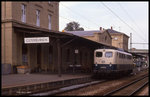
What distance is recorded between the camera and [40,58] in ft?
86.8

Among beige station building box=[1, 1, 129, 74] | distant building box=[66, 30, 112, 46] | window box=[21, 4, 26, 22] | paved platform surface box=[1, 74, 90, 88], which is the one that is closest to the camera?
paved platform surface box=[1, 74, 90, 88]

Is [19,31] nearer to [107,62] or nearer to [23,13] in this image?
[23,13]

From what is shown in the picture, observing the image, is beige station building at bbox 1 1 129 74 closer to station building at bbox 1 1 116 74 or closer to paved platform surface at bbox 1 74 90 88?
station building at bbox 1 1 116 74

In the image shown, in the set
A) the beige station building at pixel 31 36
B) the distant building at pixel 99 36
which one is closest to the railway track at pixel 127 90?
the beige station building at pixel 31 36

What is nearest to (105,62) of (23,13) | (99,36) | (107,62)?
(107,62)

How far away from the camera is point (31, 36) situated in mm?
22578

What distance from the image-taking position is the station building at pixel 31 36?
21.3 meters

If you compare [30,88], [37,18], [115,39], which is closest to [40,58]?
[37,18]

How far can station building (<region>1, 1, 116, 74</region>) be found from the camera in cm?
2131

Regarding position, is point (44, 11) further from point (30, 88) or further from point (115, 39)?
point (115, 39)

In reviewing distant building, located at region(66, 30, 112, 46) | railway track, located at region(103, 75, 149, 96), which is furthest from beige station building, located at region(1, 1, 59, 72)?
distant building, located at region(66, 30, 112, 46)

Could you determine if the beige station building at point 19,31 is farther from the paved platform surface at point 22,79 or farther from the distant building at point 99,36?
the distant building at point 99,36

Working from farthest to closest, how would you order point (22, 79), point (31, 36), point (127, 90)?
1. point (31, 36)
2. point (22, 79)
3. point (127, 90)

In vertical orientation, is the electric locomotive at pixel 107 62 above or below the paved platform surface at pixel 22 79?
above
